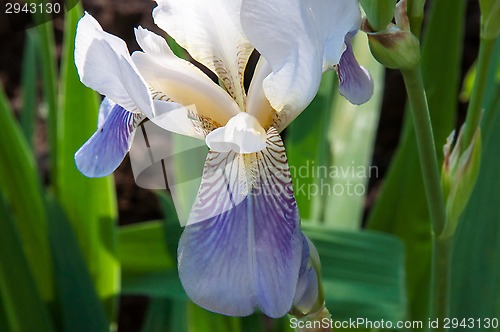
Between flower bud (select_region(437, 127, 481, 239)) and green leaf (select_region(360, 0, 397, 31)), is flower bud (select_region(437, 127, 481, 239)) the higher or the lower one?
the lower one

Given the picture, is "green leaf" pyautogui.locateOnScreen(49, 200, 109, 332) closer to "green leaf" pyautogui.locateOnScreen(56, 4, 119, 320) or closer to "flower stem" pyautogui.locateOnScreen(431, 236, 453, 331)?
"green leaf" pyautogui.locateOnScreen(56, 4, 119, 320)

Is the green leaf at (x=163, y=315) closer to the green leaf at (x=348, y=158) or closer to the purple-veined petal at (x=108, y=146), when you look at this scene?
the green leaf at (x=348, y=158)

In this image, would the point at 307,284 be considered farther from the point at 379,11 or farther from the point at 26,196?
the point at 26,196

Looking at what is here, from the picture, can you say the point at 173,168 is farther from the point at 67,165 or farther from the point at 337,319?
the point at 337,319

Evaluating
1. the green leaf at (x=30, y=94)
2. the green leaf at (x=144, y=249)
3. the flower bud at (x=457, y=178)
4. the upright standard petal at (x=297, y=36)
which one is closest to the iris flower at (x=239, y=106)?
the upright standard petal at (x=297, y=36)

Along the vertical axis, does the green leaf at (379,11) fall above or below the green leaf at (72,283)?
above

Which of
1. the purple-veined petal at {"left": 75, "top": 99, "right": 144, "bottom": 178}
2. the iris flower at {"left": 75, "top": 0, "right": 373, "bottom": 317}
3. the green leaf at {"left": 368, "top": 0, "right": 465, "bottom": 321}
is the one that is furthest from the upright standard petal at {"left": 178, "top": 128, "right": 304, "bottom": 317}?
the green leaf at {"left": 368, "top": 0, "right": 465, "bottom": 321}

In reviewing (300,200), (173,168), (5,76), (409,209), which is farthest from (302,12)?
(5,76)
